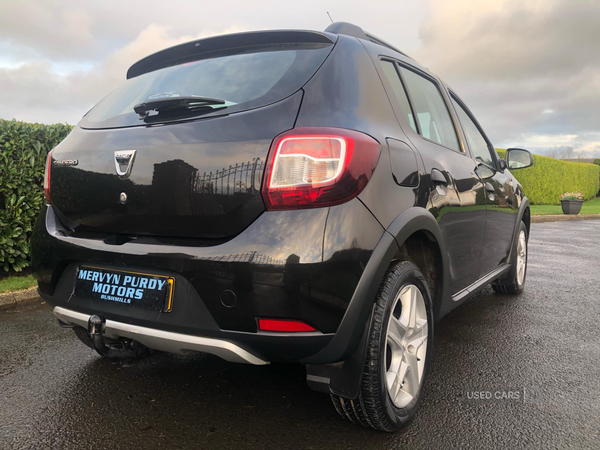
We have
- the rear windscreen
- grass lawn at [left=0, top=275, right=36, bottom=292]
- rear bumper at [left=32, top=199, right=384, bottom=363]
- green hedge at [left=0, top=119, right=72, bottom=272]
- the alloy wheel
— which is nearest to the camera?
rear bumper at [left=32, top=199, right=384, bottom=363]

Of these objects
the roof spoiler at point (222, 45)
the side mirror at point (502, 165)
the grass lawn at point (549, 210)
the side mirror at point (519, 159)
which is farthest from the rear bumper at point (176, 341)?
the grass lawn at point (549, 210)

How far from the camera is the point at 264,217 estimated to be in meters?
1.69

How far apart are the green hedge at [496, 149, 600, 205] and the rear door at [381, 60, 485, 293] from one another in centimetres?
2010

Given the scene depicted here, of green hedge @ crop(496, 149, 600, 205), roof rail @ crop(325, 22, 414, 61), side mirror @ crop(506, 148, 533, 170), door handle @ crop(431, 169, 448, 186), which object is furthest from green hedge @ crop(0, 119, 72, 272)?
green hedge @ crop(496, 149, 600, 205)

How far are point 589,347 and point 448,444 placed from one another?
1.82 metres

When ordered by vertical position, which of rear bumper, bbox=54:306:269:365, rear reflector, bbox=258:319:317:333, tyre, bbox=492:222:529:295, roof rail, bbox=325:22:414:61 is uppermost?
roof rail, bbox=325:22:414:61

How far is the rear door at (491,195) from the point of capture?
332cm

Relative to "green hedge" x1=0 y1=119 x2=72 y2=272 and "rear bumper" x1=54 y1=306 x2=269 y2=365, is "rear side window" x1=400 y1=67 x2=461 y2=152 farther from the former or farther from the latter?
"green hedge" x1=0 y1=119 x2=72 y2=272

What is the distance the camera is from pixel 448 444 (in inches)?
78.6

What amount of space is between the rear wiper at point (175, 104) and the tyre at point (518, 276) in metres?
3.36

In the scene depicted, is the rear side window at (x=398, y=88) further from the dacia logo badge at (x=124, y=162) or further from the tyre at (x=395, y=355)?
the dacia logo badge at (x=124, y=162)

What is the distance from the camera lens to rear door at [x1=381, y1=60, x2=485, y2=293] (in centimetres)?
237

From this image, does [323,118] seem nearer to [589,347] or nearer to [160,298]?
[160,298]

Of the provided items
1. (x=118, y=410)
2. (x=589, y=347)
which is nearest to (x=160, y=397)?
(x=118, y=410)
